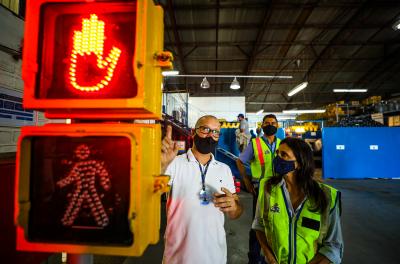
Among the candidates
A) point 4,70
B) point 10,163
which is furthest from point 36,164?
point 4,70

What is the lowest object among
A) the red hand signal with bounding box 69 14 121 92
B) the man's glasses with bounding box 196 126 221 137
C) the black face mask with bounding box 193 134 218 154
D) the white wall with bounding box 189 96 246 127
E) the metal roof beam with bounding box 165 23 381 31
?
the black face mask with bounding box 193 134 218 154

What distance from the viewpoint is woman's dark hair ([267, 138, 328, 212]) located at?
155 cm

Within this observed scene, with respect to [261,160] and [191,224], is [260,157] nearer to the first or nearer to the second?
[261,160]

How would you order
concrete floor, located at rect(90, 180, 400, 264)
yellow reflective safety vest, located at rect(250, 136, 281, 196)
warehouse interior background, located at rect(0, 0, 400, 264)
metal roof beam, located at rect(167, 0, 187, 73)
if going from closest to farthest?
warehouse interior background, located at rect(0, 0, 400, 264) < yellow reflective safety vest, located at rect(250, 136, 281, 196) < concrete floor, located at rect(90, 180, 400, 264) < metal roof beam, located at rect(167, 0, 187, 73)

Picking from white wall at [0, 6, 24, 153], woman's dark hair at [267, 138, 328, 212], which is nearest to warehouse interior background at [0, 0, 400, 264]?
white wall at [0, 6, 24, 153]

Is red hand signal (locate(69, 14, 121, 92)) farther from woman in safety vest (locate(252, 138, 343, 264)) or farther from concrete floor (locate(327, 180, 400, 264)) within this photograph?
concrete floor (locate(327, 180, 400, 264))

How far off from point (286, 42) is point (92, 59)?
1235cm

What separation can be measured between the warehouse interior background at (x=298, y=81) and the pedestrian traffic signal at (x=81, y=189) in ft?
2.91

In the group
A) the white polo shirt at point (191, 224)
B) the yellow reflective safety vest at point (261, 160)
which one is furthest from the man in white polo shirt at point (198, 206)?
the yellow reflective safety vest at point (261, 160)

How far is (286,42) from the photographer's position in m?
11.2

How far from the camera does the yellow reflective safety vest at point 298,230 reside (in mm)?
1459

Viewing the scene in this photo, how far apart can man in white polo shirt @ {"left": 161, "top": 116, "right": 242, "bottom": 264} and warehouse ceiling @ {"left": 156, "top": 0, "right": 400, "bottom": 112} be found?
27.8ft

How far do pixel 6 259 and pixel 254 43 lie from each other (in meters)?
12.1

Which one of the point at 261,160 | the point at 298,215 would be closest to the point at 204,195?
the point at 298,215
